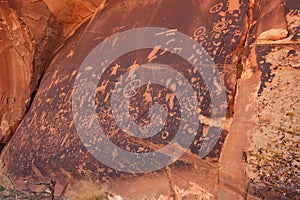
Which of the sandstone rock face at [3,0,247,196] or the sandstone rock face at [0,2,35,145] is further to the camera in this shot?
the sandstone rock face at [0,2,35,145]

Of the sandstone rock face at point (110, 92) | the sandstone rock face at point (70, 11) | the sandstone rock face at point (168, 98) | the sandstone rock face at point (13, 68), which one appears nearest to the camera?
the sandstone rock face at point (168, 98)

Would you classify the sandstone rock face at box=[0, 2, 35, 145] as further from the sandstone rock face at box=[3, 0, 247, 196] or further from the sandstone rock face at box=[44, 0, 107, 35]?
the sandstone rock face at box=[44, 0, 107, 35]

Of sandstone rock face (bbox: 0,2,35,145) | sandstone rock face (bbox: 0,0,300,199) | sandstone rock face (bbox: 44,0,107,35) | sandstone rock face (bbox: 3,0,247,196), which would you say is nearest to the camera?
sandstone rock face (bbox: 0,0,300,199)

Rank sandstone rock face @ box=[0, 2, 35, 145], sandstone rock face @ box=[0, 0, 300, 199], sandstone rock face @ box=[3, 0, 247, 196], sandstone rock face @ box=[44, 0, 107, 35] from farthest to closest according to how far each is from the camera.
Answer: sandstone rock face @ box=[0, 2, 35, 145] → sandstone rock face @ box=[44, 0, 107, 35] → sandstone rock face @ box=[3, 0, 247, 196] → sandstone rock face @ box=[0, 0, 300, 199]

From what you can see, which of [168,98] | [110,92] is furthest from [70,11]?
[168,98]

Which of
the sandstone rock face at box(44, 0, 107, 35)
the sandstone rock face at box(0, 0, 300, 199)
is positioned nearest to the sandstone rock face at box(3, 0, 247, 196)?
the sandstone rock face at box(0, 0, 300, 199)

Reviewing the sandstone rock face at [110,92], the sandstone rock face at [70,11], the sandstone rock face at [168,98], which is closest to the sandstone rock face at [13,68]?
the sandstone rock face at [168,98]

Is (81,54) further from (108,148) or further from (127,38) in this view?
(108,148)

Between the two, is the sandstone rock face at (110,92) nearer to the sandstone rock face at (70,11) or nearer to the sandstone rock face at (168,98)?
the sandstone rock face at (168,98)

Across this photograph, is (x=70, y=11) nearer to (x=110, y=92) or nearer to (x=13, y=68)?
(x=13, y=68)
